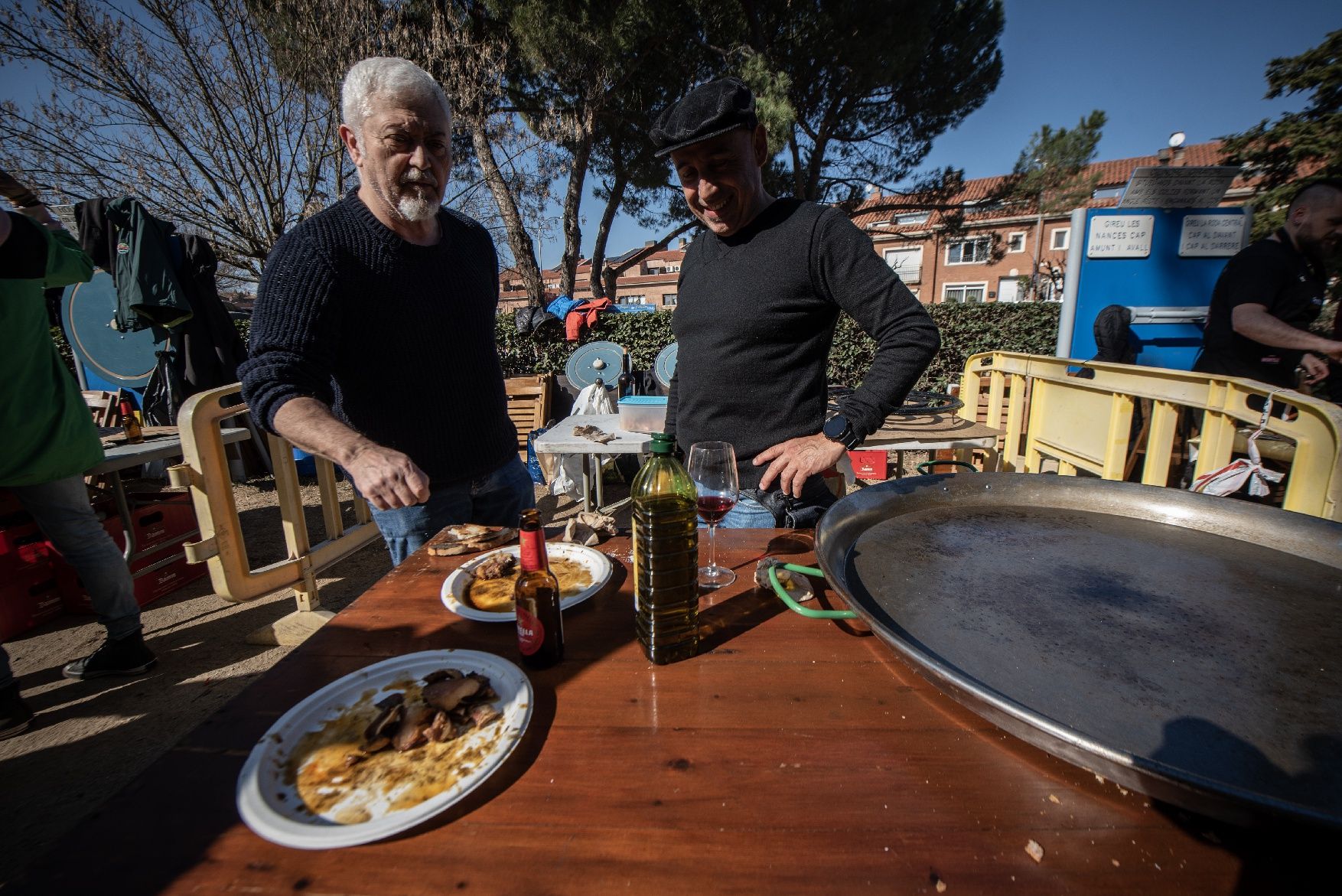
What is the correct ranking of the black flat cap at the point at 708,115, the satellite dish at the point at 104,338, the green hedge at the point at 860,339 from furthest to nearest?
the green hedge at the point at 860,339 → the satellite dish at the point at 104,338 → the black flat cap at the point at 708,115

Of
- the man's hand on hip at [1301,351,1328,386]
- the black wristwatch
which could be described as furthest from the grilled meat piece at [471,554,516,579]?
the man's hand on hip at [1301,351,1328,386]

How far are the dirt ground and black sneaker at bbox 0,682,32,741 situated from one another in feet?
0.15

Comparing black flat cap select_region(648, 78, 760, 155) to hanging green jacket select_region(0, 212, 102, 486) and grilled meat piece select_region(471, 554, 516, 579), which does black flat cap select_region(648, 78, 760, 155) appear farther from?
hanging green jacket select_region(0, 212, 102, 486)

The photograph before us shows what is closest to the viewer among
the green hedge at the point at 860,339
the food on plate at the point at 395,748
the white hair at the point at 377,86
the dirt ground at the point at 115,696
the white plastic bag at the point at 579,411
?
the food on plate at the point at 395,748

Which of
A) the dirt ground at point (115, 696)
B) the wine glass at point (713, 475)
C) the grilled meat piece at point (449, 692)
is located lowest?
the dirt ground at point (115, 696)

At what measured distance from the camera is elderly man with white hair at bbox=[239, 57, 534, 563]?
164 centimetres

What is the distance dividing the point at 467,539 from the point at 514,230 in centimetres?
974

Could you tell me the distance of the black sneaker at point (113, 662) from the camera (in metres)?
2.88

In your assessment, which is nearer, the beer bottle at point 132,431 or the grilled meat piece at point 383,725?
the grilled meat piece at point 383,725

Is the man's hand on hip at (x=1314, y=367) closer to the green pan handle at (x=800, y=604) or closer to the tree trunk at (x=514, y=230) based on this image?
the green pan handle at (x=800, y=604)

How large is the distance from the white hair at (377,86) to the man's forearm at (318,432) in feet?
3.21

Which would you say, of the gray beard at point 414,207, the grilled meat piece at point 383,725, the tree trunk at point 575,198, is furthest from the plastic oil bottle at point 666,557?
the tree trunk at point 575,198

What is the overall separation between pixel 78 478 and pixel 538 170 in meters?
9.44

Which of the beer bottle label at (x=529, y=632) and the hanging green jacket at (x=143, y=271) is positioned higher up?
the hanging green jacket at (x=143, y=271)
